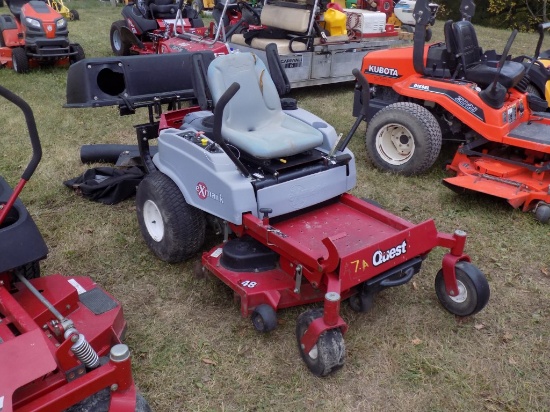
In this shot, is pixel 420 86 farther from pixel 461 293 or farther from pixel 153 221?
pixel 153 221

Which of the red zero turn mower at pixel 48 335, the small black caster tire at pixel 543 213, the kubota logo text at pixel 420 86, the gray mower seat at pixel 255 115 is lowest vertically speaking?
the small black caster tire at pixel 543 213

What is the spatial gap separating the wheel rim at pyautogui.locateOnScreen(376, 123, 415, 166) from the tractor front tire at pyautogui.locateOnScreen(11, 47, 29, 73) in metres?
5.79

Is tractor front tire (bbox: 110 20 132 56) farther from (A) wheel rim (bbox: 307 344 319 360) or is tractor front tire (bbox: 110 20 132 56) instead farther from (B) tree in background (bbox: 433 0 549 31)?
(B) tree in background (bbox: 433 0 549 31)

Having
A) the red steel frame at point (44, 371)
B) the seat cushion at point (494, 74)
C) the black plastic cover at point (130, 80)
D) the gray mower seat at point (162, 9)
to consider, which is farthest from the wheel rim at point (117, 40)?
the red steel frame at point (44, 371)

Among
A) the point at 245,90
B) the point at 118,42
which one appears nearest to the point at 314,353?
the point at 245,90

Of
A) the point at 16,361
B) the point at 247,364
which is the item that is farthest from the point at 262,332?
the point at 16,361

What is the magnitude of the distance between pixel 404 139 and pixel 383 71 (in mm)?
850

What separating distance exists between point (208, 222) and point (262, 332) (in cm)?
103

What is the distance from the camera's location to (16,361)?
1.94m

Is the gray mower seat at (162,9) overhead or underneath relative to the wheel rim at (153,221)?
overhead

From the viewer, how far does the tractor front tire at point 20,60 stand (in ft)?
26.2

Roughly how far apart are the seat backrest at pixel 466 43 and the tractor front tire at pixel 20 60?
6.26 meters

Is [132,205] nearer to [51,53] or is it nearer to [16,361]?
[16,361]

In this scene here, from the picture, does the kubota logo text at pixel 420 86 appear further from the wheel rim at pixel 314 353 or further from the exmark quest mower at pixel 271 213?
the wheel rim at pixel 314 353
